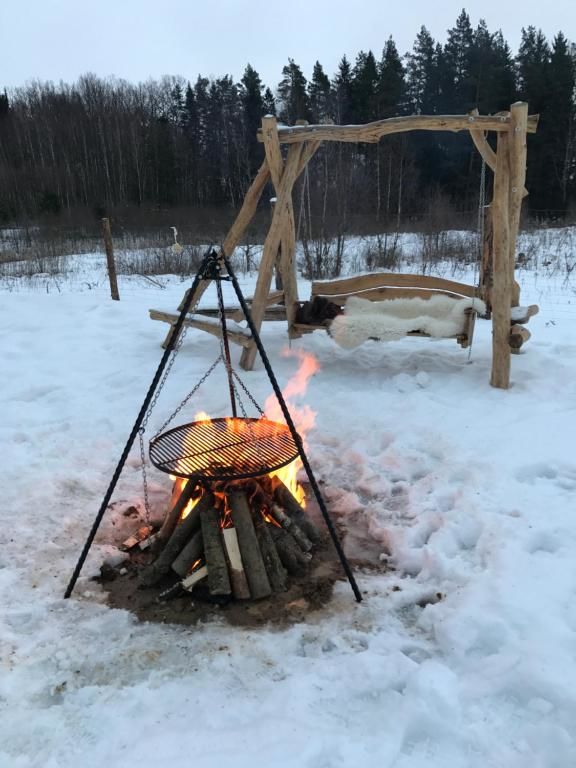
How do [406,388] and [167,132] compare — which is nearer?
[406,388]

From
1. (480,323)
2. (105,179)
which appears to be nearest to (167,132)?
(105,179)

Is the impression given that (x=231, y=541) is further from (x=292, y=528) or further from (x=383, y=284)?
(x=383, y=284)

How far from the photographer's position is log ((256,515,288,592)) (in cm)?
282

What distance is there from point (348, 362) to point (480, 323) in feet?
7.20

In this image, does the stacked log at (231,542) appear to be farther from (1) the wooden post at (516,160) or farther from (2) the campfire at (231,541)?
(1) the wooden post at (516,160)

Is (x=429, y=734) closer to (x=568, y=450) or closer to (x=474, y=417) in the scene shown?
(x=568, y=450)

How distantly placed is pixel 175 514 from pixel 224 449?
0.47m

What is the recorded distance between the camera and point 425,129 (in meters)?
4.61

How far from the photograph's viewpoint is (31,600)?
8.84ft

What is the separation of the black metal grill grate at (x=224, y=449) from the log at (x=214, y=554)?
0.22 metres

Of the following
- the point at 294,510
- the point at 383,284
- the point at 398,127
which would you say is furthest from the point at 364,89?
the point at 294,510

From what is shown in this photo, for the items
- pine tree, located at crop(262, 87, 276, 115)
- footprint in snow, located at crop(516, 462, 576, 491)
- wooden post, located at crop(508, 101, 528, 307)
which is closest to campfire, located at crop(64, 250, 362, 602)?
footprint in snow, located at crop(516, 462, 576, 491)

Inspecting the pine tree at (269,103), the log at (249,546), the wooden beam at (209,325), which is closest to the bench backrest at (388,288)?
the wooden beam at (209,325)

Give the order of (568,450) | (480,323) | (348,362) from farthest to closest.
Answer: (480,323), (348,362), (568,450)
